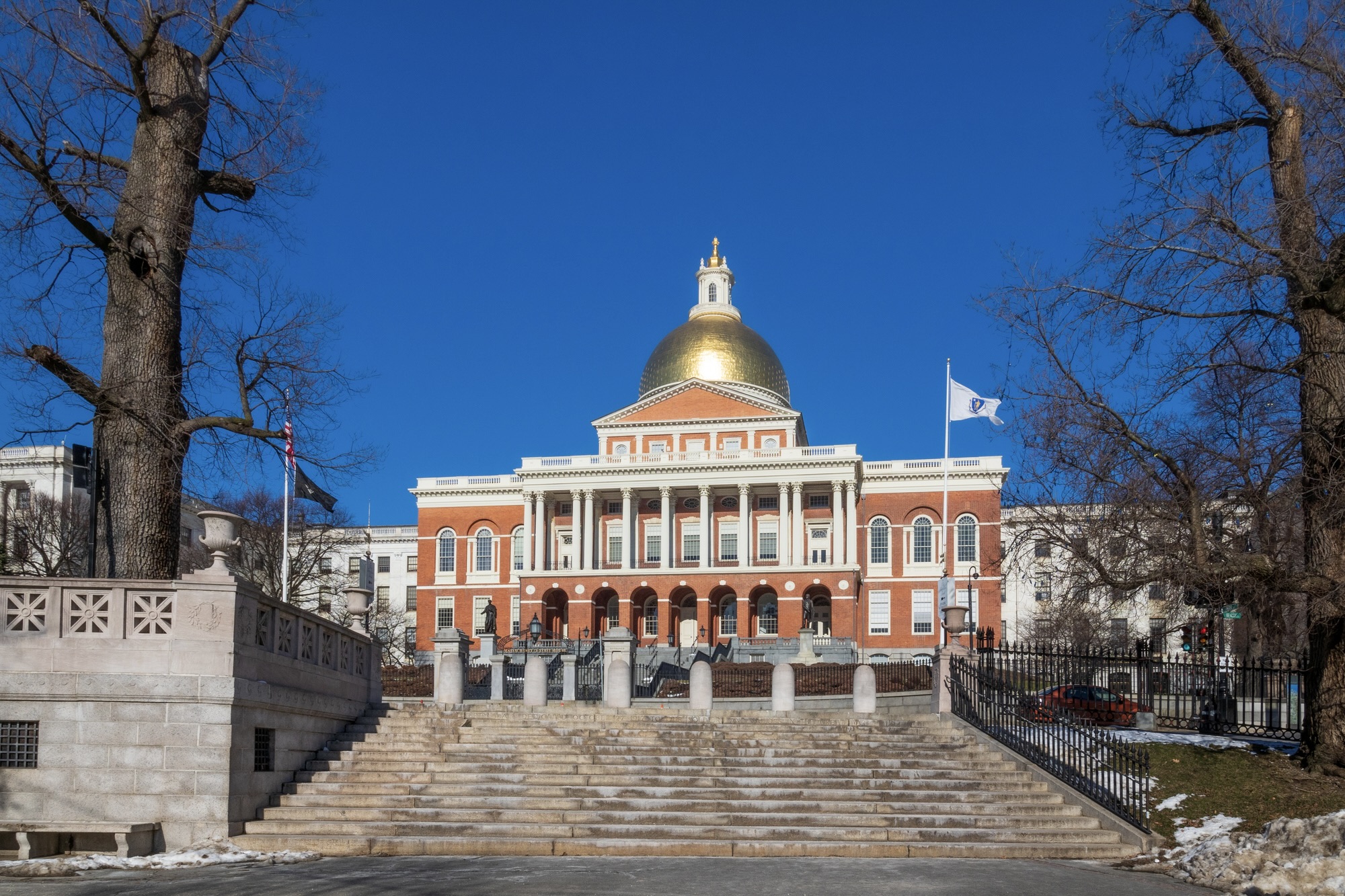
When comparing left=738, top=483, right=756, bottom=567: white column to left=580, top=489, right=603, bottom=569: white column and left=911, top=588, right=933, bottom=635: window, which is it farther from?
left=911, top=588, right=933, bottom=635: window

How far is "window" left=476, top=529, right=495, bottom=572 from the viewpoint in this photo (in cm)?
8550

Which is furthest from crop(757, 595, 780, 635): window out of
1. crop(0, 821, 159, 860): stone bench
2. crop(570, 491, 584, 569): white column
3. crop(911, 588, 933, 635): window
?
crop(0, 821, 159, 860): stone bench

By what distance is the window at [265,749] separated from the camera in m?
16.2

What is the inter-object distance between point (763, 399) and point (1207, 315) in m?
69.8

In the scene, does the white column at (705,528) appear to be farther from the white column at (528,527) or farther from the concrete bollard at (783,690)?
the concrete bollard at (783,690)

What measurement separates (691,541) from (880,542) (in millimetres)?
12441

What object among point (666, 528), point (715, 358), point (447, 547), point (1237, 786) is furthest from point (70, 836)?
point (715, 358)

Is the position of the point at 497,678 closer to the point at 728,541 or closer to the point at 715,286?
the point at 728,541

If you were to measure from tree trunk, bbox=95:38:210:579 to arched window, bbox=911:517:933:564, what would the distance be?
65.7 m

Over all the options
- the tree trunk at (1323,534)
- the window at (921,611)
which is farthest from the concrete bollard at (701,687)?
the window at (921,611)

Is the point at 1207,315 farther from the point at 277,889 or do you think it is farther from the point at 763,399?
the point at 763,399

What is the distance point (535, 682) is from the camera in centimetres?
2441

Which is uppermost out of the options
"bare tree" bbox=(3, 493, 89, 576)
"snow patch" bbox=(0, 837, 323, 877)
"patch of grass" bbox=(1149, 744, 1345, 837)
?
"bare tree" bbox=(3, 493, 89, 576)

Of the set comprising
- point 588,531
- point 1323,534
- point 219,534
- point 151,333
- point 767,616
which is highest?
point 588,531
